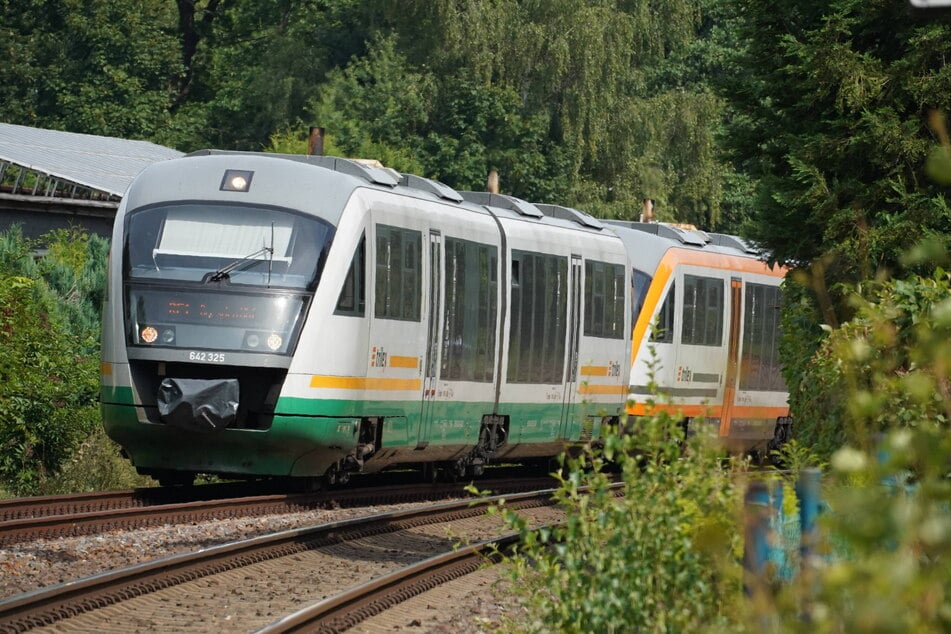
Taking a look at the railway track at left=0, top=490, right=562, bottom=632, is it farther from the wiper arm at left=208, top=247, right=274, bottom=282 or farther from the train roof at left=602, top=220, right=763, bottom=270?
the train roof at left=602, top=220, right=763, bottom=270

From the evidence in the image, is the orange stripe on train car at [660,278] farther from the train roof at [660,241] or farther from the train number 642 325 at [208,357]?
the train number 642 325 at [208,357]

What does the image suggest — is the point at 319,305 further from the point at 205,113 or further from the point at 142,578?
the point at 205,113

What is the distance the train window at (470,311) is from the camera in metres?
16.7

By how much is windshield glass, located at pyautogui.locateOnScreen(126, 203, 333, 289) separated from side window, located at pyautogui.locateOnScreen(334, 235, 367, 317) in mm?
340

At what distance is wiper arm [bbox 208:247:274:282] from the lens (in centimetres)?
1421

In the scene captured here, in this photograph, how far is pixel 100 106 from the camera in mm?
60625

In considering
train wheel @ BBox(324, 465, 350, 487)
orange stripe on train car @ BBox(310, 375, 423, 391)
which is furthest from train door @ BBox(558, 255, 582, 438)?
train wheel @ BBox(324, 465, 350, 487)

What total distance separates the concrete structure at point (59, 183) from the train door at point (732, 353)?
1509cm

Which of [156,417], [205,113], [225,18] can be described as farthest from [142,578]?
[225,18]

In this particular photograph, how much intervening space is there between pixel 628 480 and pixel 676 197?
134 ft

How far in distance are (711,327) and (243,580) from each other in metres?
13.4

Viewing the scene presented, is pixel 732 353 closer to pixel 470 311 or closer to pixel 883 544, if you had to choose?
A: pixel 470 311

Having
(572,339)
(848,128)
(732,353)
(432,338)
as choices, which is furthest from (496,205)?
(848,128)

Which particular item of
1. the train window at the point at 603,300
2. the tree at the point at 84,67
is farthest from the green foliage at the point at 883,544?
the tree at the point at 84,67
